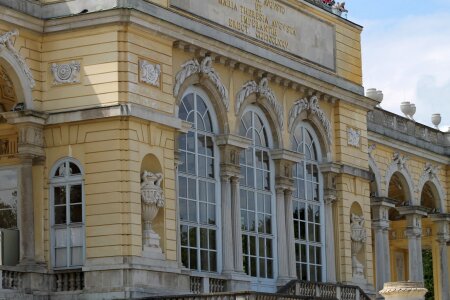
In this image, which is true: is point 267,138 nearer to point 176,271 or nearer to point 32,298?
point 176,271

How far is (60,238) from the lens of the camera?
35.0m

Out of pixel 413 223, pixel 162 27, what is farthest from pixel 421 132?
pixel 162 27

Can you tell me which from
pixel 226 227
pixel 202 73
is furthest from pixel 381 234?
pixel 202 73

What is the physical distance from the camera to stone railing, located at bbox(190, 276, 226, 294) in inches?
1436

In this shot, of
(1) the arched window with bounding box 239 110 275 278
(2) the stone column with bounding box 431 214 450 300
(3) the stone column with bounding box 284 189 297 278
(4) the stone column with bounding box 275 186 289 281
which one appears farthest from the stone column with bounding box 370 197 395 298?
(1) the arched window with bounding box 239 110 275 278

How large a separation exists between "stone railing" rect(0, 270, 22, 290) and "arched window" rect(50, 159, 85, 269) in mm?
1436

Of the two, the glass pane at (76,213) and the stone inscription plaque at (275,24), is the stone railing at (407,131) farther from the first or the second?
the glass pane at (76,213)

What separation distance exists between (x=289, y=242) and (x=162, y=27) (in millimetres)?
9099

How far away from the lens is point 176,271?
1398 inches

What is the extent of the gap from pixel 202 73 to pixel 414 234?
1940 centimetres

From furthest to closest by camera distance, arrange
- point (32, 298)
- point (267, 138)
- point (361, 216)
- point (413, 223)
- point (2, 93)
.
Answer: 1. point (413, 223)
2. point (361, 216)
3. point (267, 138)
4. point (2, 93)
5. point (32, 298)

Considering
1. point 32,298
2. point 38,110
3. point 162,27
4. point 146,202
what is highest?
point 162,27

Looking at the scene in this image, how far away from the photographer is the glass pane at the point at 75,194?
34.9 metres

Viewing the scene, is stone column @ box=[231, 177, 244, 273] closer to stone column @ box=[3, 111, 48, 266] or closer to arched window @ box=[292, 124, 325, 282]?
arched window @ box=[292, 124, 325, 282]
